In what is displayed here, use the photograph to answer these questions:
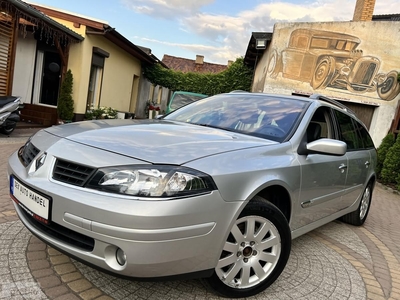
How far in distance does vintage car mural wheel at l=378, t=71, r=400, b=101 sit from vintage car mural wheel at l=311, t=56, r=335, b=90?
1.61 metres

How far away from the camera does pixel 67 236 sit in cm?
204

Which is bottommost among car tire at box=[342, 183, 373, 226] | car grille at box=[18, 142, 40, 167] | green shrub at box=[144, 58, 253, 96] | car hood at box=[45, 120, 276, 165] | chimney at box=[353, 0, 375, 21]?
car tire at box=[342, 183, 373, 226]

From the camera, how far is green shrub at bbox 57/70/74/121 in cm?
1086

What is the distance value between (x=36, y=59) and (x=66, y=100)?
81.4 inches

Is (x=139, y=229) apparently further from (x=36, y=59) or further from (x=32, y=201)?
(x=36, y=59)

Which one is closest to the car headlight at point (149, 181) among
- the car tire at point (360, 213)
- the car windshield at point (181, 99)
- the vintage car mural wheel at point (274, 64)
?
the car tire at point (360, 213)

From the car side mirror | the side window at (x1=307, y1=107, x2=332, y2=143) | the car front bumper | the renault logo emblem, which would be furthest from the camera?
the side window at (x1=307, y1=107, x2=332, y2=143)

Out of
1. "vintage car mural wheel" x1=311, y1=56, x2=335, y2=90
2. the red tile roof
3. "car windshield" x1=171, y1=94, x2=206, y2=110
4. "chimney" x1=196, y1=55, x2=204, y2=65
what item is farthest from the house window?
"chimney" x1=196, y1=55, x2=204, y2=65

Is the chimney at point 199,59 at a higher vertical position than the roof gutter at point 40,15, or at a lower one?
higher

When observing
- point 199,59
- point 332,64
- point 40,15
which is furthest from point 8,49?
point 199,59

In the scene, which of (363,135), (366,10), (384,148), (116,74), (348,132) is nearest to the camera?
(348,132)

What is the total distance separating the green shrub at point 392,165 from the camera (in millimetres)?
9219

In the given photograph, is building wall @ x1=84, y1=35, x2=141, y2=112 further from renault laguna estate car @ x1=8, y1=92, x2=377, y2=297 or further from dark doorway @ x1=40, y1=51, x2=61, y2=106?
renault laguna estate car @ x1=8, y1=92, x2=377, y2=297

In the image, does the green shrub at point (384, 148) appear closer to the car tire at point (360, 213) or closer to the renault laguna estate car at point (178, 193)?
the car tire at point (360, 213)
